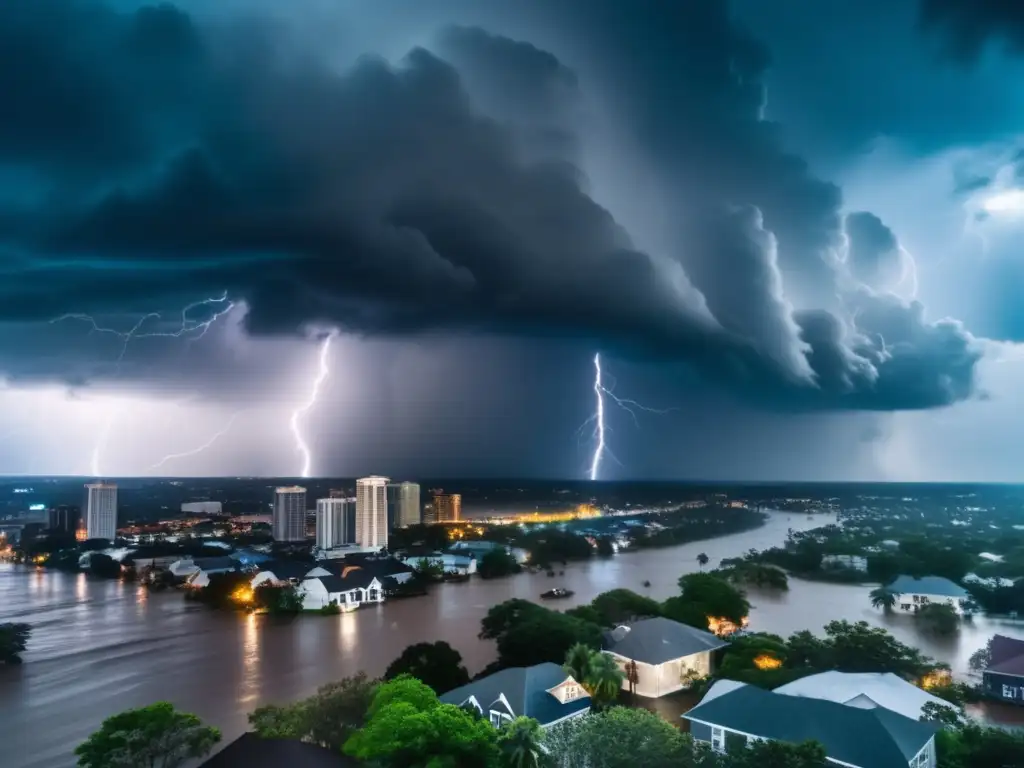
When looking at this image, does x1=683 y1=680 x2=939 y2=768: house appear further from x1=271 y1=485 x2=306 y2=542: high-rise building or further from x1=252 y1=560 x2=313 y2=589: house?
x1=271 y1=485 x2=306 y2=542: high-rise building

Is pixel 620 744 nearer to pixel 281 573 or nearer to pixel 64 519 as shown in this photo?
pixel 281 573

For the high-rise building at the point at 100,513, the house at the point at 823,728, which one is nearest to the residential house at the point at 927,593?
the house at the point at 823,728

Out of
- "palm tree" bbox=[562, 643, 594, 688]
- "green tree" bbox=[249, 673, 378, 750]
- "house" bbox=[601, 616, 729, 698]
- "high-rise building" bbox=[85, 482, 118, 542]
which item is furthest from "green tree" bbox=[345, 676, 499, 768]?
"high-rise building" bbox=[85, 482, 118, 542]

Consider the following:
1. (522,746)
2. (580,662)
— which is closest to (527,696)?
(580,662)

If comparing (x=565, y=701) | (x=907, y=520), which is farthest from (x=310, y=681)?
(x=907, y=520)

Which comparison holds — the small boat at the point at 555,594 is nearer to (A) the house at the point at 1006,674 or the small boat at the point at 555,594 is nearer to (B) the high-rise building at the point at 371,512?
(B) the high-rise building at the point at 371,512

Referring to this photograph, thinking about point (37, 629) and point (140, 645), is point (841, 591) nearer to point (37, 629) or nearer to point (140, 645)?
point (140, 645)
